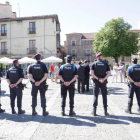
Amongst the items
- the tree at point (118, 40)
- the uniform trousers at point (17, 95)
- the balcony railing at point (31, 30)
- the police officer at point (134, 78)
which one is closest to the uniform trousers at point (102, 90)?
the police officer at point (134, 78)

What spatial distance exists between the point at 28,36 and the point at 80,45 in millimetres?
31938

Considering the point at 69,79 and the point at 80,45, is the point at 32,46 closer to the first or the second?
the point at 69,79

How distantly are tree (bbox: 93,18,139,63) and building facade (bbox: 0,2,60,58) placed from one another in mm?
13481

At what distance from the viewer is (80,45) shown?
197 ft

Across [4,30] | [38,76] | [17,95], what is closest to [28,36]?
[4,30]

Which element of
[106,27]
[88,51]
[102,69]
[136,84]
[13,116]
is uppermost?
[106,27]

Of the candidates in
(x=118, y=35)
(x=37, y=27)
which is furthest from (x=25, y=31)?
(x=118, y=35)

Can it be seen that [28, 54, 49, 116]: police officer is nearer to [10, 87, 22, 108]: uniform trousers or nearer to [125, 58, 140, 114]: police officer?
[10, 87, 22, 108]: uniform trousers

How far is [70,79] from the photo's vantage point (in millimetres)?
5473

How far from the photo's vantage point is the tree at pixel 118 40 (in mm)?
37750

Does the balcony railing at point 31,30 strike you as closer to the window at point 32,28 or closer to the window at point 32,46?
the window at point 32,28

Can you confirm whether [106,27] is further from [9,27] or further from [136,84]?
[136,84]

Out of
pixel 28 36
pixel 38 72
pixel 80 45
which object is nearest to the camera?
pixel 38 72

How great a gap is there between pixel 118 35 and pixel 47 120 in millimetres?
36846
